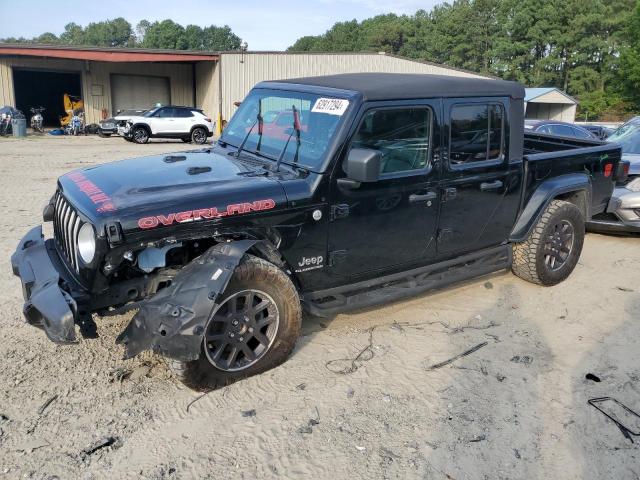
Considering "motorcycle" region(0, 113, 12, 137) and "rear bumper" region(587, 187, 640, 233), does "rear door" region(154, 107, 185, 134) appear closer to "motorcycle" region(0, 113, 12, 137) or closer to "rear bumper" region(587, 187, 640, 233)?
"motorcycle" region(0, 113, 12, 137)

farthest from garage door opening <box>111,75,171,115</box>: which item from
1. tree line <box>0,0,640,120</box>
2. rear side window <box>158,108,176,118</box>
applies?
tree line <box>0,0,640,120</box>

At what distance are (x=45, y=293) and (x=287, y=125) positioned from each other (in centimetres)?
213

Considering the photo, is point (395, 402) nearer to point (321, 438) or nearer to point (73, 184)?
point (321, 438)

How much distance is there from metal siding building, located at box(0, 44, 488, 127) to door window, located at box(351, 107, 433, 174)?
2426cm

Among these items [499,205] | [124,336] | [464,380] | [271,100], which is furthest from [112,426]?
[499,205]

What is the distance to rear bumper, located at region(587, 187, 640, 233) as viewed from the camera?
700 cm

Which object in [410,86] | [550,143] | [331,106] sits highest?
[410,86]

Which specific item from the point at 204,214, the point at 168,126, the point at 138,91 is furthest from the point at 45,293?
the point at 138,91

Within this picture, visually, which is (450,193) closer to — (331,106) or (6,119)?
(331,106)

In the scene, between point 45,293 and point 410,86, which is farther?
point 410,86

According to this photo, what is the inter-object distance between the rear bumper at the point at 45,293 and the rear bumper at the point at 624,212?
6204 mm

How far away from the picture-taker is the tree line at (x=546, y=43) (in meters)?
55.2

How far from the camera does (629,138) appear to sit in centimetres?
873

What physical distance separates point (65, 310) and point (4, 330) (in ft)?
5.41
